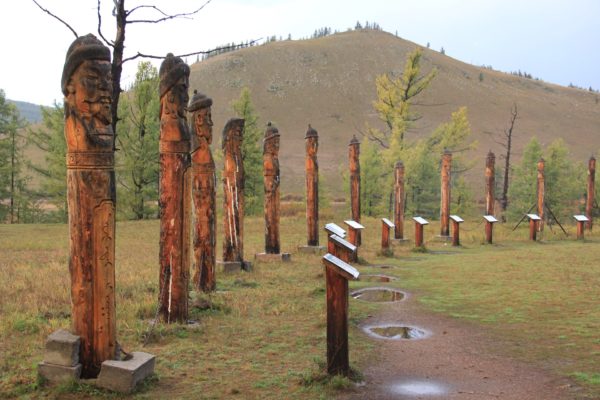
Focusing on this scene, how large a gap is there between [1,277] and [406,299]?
24.5 feet

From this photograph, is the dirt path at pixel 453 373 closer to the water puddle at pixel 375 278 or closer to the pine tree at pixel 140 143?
the water puddle at pixel 375 278

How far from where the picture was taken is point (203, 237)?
28.4 ft

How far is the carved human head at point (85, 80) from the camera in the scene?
4.74 m

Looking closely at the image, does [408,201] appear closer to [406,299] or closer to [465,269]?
[465,269]

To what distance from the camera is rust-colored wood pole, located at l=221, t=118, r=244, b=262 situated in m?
11.3

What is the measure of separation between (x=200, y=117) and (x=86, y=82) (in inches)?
176

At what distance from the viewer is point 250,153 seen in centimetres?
3178

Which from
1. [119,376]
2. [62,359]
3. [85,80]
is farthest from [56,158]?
[119,376]

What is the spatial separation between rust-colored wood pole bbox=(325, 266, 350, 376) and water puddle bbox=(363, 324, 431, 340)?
1.84m

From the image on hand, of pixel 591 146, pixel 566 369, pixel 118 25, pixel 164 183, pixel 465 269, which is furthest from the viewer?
pixel 591 146

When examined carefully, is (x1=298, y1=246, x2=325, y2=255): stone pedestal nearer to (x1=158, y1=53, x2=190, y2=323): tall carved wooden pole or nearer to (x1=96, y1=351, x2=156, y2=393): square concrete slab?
(x1=158, y1=53, x2=190, y2=323): tall carved wooden pole

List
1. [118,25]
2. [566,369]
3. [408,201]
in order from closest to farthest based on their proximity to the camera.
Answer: [566,369] → [118,25] → [408,201]

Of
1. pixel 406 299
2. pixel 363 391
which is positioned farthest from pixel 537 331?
pixel 363 391

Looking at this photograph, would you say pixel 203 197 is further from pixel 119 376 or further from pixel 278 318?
pixel 119 376
